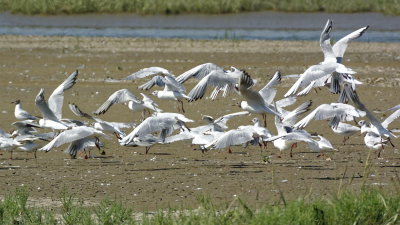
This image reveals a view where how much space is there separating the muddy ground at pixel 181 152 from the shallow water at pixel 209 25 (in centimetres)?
368

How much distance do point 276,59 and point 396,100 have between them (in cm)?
644

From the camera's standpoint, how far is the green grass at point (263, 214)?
8516 millimetres

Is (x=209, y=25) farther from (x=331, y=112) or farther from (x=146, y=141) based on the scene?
(x=331, y=112)

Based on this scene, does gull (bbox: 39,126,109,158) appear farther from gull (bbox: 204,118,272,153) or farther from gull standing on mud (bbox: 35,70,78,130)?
gull (bbox: 204,118,272,153)

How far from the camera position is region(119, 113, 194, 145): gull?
1387 centimetres

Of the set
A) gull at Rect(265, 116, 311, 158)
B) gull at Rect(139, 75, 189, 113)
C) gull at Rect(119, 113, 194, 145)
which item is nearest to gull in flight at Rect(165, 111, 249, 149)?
gull at Rect(119, 113, 194, 145)

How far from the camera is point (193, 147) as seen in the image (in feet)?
49.2

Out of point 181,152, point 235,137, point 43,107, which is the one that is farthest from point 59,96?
point 235,137

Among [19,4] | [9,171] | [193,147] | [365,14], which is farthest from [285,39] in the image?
[9,171]

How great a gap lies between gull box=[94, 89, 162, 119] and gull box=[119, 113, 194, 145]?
2.35 m

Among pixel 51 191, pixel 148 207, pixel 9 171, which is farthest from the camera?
pixel 9 171

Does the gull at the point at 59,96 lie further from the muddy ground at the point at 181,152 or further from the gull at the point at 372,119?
the gull at the point at 372,119

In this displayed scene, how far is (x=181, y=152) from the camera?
14562mm

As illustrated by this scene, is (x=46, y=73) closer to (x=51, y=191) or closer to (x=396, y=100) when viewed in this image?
(x=396, y=100)
